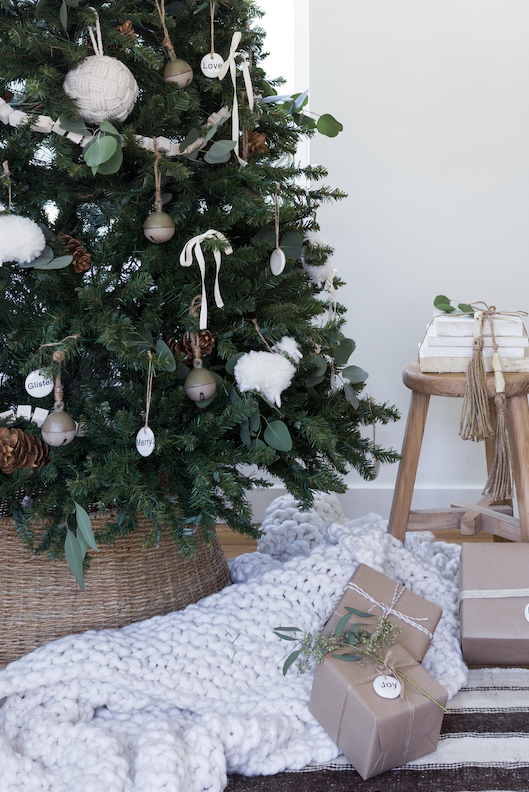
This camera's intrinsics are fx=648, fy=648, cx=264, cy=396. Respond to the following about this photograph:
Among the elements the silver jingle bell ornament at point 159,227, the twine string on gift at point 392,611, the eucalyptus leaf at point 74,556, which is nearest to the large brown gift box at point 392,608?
the twine string on gift at point 392,611

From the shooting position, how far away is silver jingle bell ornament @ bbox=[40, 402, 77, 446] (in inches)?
30.5

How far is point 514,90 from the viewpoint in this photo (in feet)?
5.27

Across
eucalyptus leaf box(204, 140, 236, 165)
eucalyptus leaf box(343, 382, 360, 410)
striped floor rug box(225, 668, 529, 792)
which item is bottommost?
striped floor rug box(225, 668, 529, 792)

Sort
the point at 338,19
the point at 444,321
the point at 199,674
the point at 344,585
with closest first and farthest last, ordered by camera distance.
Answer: the point at 199,674 → the point at 344,585 → the point at 444,321 → the point at 338,19

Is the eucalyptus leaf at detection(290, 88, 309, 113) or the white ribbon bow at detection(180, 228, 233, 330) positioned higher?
the eucalyptus leaf at detection(290, 88, 309, 113)

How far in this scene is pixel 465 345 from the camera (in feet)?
4.09

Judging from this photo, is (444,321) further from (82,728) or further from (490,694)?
(82,728)

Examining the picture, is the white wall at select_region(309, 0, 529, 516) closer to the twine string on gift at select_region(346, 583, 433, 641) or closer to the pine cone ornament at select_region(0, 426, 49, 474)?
the twine string on gift at select_region(346, 583, 433, 641)

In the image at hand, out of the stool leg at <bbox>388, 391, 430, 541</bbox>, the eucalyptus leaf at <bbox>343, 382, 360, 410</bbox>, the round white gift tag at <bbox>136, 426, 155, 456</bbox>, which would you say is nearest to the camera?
the round white gift tag at <bbox>136, 426, 155, 456</bbox>

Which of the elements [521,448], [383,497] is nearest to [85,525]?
[521,448]

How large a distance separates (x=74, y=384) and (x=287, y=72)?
1.21m

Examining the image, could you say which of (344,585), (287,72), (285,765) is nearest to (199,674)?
(285,765)

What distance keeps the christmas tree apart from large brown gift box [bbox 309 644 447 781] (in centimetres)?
25

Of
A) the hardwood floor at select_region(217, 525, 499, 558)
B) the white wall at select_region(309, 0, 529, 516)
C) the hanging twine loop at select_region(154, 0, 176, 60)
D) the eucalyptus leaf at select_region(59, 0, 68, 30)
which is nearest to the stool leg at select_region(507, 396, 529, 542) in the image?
the hardwood floor at select_region(217, 525, 499, 558)
